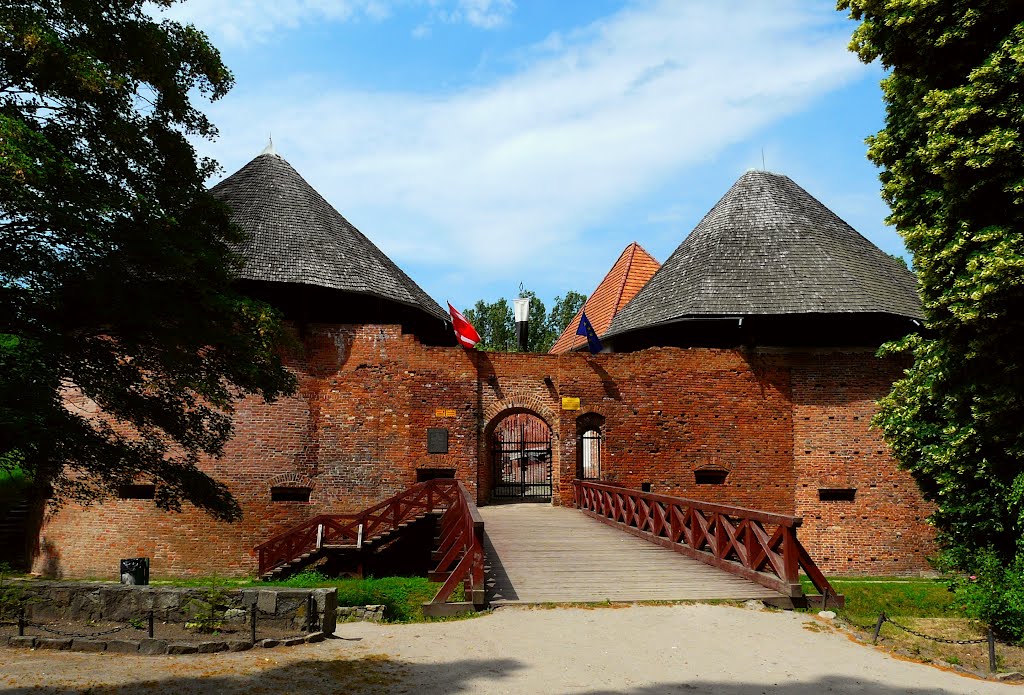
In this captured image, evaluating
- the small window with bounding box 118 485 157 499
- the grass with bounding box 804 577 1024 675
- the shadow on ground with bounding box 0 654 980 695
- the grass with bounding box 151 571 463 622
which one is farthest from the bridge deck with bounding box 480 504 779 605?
the small window with bounding box 118 485 157 499

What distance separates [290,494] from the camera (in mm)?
15953

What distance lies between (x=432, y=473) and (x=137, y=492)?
589 centimetres

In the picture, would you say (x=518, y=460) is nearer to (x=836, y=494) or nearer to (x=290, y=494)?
(x=836, y=494)

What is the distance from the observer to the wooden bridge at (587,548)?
920 centimetres

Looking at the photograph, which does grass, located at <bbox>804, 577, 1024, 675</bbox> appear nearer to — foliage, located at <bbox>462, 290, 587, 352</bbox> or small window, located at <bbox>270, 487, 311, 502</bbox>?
small window, located at <bbox>270, 487, 311, 502</bbox>

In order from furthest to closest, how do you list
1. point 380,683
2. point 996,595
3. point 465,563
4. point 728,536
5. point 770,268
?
1. point 770,268
2. point 728,536
3. point 996,595
4. point 465,563
5. point 380,683

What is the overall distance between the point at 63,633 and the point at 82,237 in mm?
3752

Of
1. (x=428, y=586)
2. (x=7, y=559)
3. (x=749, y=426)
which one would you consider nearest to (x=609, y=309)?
(x=749, y=426)

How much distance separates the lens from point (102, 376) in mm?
8562

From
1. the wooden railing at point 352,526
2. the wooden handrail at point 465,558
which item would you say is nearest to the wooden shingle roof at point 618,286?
the wooden railing at point 352,526

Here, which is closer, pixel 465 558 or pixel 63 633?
pixel 63 633

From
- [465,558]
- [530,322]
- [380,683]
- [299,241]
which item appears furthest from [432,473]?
[530,322]

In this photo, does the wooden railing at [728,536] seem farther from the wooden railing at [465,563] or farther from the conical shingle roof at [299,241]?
the conical shingle roof at [299,241]

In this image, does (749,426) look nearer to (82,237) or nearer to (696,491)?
(696,491)
